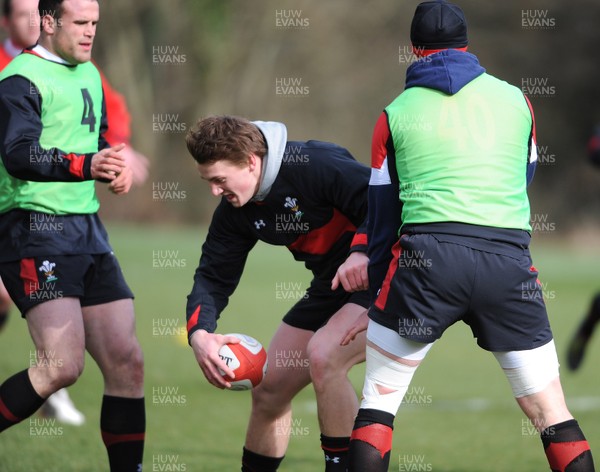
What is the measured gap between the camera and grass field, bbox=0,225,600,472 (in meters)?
5.83

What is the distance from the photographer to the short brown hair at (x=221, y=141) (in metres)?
4.20

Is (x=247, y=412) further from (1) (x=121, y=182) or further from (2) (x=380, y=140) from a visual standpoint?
(2) (x=380, y=140)

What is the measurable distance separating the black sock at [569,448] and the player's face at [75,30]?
268 centimetres

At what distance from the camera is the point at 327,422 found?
14.7 feet

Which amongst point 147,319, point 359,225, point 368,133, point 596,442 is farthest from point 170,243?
point 359,225

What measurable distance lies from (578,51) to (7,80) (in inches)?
1186

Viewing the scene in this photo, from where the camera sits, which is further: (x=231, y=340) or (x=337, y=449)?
(x=337, y=449)

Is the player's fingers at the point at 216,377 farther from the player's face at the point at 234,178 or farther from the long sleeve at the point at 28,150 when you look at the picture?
the long sleeve at the point at 28,150

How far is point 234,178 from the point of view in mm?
4270

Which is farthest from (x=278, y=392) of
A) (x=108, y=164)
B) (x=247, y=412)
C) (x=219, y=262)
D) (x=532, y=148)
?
(x=247, y=412)

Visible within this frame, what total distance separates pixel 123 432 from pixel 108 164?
1306 mm

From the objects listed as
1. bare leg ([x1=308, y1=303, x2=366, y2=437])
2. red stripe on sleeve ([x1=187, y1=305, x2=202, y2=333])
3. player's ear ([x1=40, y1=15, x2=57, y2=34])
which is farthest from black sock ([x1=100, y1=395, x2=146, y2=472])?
player's ear ([x1=40, y1=15, x2=57, y2=34])

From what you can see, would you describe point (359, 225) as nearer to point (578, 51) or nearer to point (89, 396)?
point (89, 396)

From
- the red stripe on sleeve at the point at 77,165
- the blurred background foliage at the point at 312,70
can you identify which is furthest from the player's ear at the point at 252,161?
the blurred background foliage at the point at 312,70
